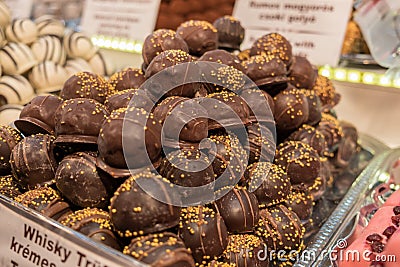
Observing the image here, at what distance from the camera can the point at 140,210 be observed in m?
0.75

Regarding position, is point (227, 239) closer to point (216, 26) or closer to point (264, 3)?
point (216, 26)

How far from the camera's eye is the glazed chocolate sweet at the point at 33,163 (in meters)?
0.94

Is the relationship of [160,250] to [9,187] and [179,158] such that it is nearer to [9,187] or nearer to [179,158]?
[179,158]

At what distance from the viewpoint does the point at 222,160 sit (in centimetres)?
93

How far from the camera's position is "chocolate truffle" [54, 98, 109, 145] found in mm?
896

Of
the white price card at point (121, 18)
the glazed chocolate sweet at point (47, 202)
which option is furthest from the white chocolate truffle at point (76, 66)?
the glazed chocolate sweet at point (47, 202)

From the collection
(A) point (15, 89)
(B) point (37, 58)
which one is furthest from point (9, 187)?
(B) point (37, 58)

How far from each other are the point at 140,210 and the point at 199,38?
63 centimetres

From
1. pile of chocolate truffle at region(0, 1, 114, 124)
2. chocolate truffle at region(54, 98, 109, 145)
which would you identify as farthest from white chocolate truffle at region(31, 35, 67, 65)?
chocolate truffle at region(54, 98, 109, 145)

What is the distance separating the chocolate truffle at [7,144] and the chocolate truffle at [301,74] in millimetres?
779

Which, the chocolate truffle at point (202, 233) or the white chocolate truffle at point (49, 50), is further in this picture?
the white chocolate truffle at point (49, 50)

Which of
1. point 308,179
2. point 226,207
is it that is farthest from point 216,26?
point 226,207

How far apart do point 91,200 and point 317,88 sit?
2.88 feet

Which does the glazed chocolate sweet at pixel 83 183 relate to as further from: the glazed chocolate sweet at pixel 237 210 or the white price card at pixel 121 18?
the white price card at pixel 121 18
